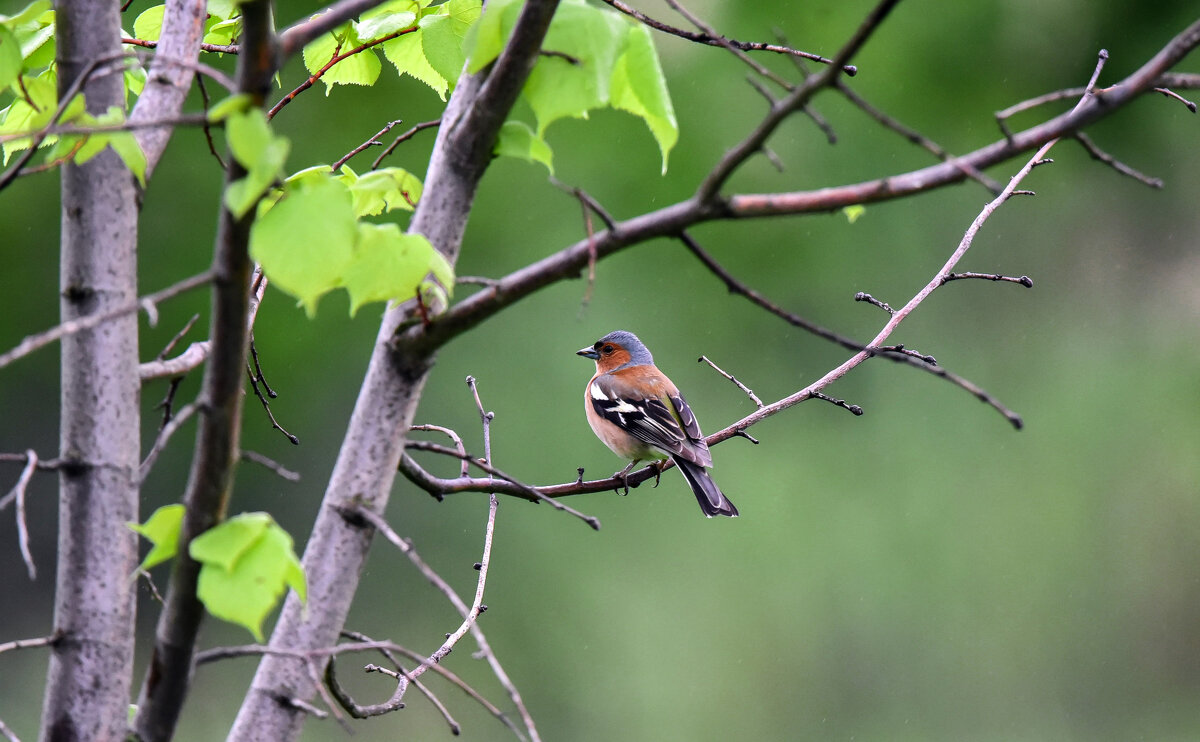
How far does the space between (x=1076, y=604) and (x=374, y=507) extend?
36.4ft

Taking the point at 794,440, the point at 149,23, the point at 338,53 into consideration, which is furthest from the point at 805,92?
the point at 794,440

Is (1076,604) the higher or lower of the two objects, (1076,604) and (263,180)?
the lower

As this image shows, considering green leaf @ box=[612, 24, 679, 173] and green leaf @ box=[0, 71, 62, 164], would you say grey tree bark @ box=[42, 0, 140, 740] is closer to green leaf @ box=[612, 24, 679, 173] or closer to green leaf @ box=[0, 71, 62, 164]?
green leaf @ box=[0, 71, 62, 164]

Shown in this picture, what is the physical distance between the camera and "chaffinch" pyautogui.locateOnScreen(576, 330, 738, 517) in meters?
5.22

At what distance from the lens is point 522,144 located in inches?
69.3

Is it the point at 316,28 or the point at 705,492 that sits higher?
the point at 316,28

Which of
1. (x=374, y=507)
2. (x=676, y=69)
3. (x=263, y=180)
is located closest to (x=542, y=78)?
(x=263, y=180)

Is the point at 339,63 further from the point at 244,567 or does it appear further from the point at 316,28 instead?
the point at 244,567

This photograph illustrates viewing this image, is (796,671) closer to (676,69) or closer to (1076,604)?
(1076,604)

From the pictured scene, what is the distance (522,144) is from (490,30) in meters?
0.19

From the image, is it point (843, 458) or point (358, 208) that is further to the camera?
point (843, 458)

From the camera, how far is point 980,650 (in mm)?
10969

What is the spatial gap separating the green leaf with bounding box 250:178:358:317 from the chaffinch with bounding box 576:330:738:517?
3384 millimetres

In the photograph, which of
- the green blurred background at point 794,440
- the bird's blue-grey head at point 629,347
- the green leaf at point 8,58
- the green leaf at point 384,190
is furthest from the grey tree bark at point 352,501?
the green blurred background at point 794,440
